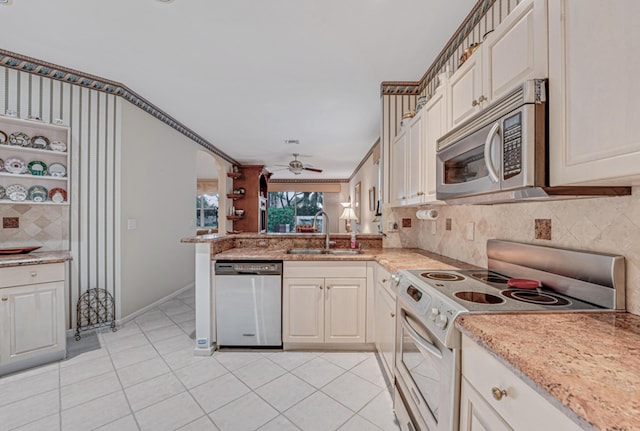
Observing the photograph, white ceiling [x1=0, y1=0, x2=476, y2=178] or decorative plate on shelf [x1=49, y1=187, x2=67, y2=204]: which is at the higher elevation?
white ceiling [x1=0, y1=0, x2=476, y2=178]

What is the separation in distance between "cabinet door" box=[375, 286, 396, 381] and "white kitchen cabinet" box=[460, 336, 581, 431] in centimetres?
91

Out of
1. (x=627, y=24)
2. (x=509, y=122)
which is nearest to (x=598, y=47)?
(x=627, y=24)

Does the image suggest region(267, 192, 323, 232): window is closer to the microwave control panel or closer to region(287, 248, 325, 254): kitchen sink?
region(287, 248, 325, 254): kitchen sink

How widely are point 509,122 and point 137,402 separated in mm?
2521

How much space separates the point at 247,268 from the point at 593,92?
2.30 meters

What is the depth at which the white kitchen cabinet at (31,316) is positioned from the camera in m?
2.04

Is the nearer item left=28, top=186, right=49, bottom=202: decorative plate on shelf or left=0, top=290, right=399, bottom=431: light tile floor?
left=0, top=290, right=399, bottom=431: light tile floor

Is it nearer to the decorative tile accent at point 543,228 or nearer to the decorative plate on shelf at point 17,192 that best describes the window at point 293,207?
the decorative plate on shelf at point 17,192

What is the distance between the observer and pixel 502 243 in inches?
62.3

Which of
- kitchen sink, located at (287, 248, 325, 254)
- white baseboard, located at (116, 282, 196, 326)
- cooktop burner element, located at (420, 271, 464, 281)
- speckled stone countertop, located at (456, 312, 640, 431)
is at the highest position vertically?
cooktop burner element, located at (420, 271, 464, 281)

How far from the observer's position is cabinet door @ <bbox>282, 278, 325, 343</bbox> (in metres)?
2.44

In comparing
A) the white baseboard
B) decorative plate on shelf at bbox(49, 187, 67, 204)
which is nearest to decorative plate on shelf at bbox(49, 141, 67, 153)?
decorative plate on shelf at bbox(49, 187, 67, 204)

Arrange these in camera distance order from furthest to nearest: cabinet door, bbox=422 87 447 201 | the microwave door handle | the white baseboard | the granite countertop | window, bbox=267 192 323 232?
1. window, bbox=267 192 323 232
2. the white baseboard
3. the granite countertop
4. cabinet door, bbox=422 87 447 201
5. the microwave door handle

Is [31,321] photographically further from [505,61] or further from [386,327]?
[505,61]
